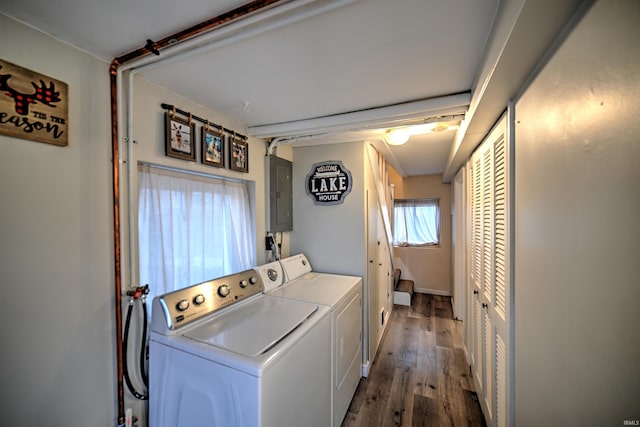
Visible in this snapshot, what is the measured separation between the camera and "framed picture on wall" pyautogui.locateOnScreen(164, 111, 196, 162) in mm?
1385

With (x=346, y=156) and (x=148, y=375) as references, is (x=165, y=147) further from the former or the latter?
(x=346, y=156)

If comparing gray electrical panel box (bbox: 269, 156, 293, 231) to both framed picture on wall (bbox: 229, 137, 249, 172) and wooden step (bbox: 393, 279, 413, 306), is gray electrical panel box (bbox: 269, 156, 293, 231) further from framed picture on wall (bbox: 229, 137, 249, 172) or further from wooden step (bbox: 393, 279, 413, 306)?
wooden step (bbox: 393, 279, 413, 306)

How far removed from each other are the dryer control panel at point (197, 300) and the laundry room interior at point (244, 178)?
1 cm

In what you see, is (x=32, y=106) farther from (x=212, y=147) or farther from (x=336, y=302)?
(x=336, y=302)

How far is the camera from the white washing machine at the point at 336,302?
1.62 m

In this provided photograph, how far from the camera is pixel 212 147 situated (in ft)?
5.49

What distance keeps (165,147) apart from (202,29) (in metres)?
0.74

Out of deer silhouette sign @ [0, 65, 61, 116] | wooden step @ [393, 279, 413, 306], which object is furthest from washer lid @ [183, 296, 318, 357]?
wooden step @ [393, 279, 413, 306]

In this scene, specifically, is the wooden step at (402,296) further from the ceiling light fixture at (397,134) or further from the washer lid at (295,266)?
the ceiling light fixture at (397,134)

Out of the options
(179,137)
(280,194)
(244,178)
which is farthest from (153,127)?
(280,194)

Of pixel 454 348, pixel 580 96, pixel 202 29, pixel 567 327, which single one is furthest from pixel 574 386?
pixel 454 348

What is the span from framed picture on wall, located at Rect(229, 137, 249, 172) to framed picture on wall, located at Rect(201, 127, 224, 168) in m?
0.09

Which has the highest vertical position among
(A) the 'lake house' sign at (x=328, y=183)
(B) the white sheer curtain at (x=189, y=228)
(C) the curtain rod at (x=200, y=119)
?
(C) the curtain rod at (x=200, y=119)

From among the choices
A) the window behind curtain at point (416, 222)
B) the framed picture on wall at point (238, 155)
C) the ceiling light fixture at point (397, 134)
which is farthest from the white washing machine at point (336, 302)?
the window behind curtain at point (416, 222)
